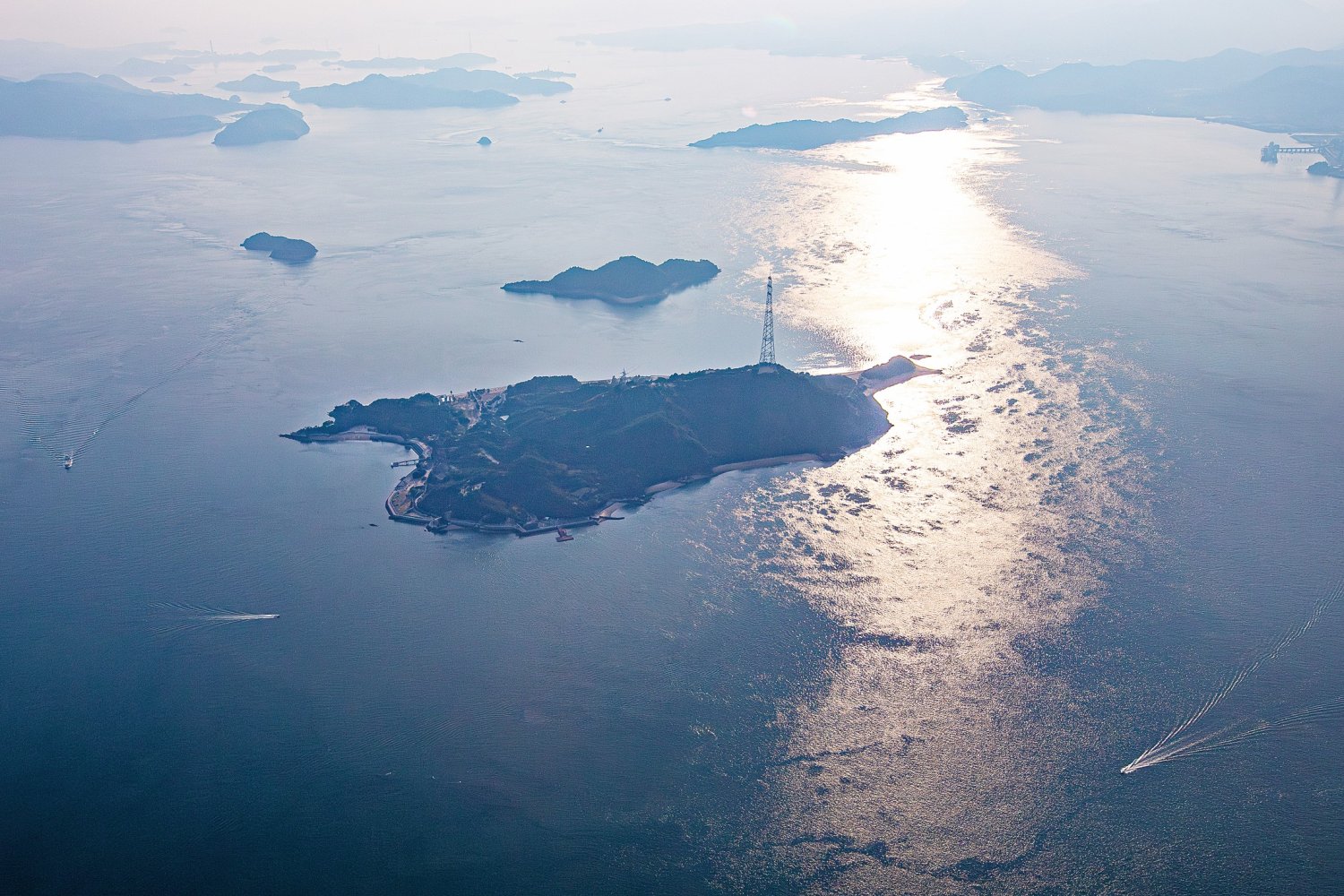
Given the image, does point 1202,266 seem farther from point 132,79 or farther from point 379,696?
point 132,79

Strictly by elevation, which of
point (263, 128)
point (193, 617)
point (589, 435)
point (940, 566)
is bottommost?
point (193, 617)

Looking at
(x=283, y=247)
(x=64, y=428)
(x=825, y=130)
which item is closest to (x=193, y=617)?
(x=64, y=428)

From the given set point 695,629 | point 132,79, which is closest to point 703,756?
point 695,629

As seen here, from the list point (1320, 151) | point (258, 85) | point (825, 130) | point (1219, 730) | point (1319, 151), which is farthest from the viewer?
point (258, 85)

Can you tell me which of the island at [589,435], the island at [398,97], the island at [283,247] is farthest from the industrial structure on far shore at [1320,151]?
the island at [398,97]

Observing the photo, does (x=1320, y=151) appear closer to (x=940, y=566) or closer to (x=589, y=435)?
(x=940, y=566)
